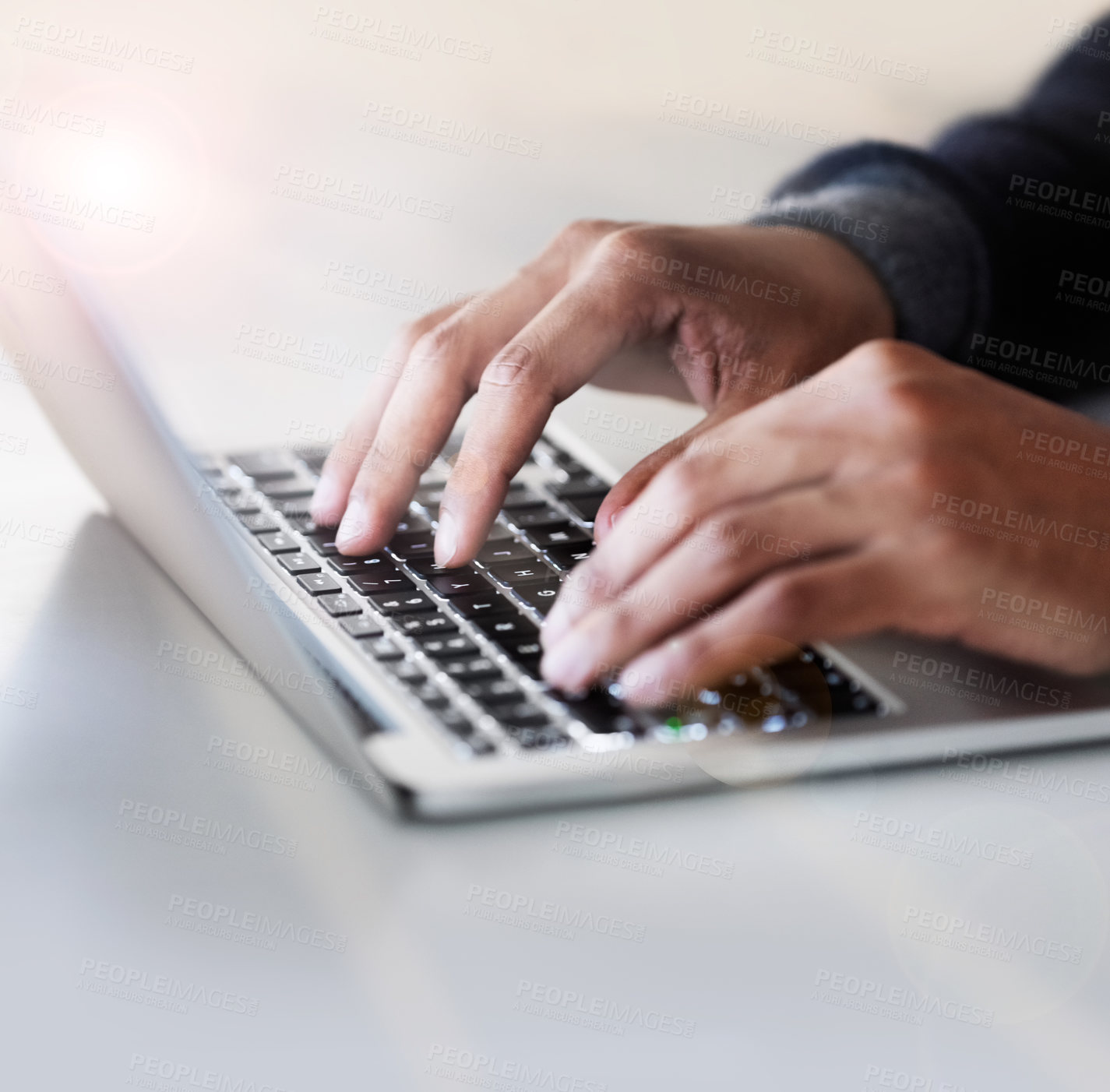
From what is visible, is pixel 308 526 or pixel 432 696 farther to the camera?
pixel 308 526

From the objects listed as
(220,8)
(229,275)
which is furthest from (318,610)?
(220,8)

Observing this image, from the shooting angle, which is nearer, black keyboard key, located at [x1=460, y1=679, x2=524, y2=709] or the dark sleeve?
black keyboard key, located at [x1=460, y1=679, x2=524, y2=709]

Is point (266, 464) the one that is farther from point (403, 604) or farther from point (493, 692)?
point (493, 692)

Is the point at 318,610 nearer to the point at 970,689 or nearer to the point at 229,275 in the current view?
the point at 970,689

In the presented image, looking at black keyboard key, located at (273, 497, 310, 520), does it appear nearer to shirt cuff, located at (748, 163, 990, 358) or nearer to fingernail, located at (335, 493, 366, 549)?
fingernail, located at (335, 493, 366, 549)

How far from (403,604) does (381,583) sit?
34mm

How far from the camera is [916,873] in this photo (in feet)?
1.80

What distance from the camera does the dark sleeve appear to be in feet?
3.76

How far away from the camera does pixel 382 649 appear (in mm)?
617

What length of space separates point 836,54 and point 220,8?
1.08m

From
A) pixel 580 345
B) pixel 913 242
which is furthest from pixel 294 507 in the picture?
pixel 913 242

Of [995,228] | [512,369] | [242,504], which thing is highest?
[995,228]

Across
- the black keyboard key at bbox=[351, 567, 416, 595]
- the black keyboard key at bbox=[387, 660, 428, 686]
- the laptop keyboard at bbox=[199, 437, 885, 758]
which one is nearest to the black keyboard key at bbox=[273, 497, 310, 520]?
the laptop keyboard at bbox=[199, 437, 885, 758]

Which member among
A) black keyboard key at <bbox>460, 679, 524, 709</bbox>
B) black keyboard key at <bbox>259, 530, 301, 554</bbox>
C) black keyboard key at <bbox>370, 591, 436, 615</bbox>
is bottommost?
black keyboard key at <bbox>259, 530, 301, 554</bbox>
